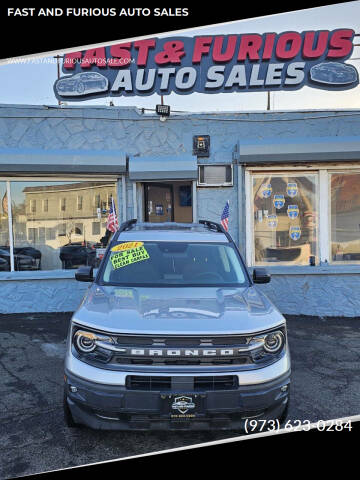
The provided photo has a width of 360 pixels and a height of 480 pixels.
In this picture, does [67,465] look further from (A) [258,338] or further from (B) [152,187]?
(B) [152,187]

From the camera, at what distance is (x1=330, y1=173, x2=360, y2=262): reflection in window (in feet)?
27.7

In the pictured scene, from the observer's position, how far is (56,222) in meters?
8.58

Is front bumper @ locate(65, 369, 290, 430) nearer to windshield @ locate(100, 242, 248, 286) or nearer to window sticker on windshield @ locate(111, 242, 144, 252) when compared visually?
windshield @ locate(100, 242, 248, 286)

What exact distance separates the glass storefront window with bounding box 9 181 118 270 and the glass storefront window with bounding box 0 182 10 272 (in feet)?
0.07

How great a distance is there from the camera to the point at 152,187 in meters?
8.93

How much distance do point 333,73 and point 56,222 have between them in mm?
6390

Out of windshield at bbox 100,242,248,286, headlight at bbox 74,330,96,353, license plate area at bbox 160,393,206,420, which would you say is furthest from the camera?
windshield at bbox 100,242,248,286

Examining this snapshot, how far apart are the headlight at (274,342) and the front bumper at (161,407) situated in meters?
0.27

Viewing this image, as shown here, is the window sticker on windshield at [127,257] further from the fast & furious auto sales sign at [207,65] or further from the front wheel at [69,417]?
Answer: the fast & furious auto sales sign at [207,65]

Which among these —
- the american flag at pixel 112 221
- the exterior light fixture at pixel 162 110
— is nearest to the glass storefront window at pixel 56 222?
the american flag at pixel 112 221

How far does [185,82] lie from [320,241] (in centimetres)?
424

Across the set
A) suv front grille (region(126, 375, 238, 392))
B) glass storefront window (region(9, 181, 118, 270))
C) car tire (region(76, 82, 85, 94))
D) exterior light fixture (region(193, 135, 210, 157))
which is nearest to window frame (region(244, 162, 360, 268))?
exterior light fixture (region(193, 135, 210, 157))

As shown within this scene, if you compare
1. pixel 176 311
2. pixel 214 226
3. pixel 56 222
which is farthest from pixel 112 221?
pixel 176 311

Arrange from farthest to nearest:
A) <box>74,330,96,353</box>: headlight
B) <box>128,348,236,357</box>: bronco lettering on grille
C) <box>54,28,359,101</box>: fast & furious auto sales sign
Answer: <box>54,28,359,101</box>: fast & furious auto sales sign → <box>74,330,96,353</box>: headlight → <box>128,348,236,357</box>: bronco lettering on grille
